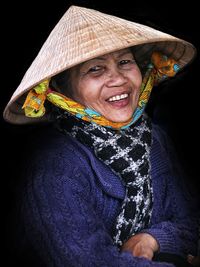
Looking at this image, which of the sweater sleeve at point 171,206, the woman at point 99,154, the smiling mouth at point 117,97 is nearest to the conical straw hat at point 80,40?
the woman at point 99,154

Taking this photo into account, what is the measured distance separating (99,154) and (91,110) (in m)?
0.20

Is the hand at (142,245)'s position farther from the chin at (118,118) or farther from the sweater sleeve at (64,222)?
the chin at (118,118)

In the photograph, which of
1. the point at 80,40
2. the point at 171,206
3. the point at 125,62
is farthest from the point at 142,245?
the point at 80,40

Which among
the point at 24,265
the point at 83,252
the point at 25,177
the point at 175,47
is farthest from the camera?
the point at 175,47

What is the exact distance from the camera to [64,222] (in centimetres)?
168

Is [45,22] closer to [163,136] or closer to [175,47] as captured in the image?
[175,47]

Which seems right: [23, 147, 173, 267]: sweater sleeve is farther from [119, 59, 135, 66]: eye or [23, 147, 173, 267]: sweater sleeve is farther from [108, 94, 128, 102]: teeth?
[119, 59, 135, 66]: eye

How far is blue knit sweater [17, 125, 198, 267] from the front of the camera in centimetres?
168

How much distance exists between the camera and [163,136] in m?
2.42

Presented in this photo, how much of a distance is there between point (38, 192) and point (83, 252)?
294mm

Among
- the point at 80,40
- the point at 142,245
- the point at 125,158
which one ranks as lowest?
the point at 142,245

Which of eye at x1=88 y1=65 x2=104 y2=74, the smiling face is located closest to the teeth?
the smiling face

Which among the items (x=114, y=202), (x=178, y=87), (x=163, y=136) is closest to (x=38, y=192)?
(x=114, y=202)

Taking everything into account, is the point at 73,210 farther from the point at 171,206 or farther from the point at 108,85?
the point at 171,206
